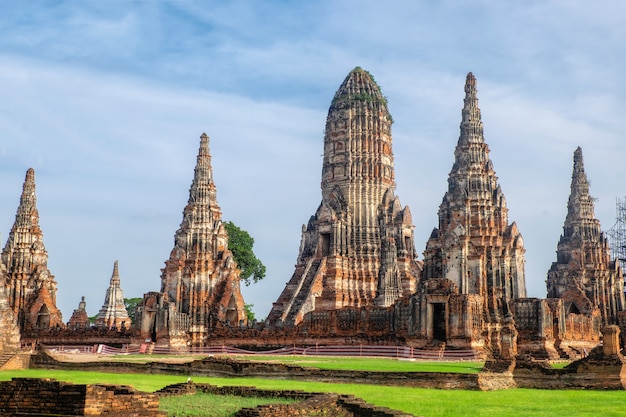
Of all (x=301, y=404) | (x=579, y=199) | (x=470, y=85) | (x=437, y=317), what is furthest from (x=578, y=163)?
(x=301, y=404)

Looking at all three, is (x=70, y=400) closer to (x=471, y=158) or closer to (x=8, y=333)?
(x=8, y=333)

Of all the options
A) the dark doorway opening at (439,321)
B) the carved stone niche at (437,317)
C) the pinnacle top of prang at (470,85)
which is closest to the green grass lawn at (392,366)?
the carved stone niche at (437,317)

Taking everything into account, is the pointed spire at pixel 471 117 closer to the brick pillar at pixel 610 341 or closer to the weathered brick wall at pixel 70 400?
the brick pillar at pixel 610 341

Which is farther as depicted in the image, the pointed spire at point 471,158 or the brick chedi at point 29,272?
the brick chedi at point 29,272

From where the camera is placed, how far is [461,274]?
150 feet

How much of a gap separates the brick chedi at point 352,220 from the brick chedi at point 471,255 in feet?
22.0

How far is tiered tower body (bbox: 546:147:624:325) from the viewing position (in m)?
59.8

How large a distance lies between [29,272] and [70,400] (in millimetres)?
50071

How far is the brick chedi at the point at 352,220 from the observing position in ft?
178

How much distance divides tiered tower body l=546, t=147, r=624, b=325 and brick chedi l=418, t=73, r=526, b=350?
11452 millimetres

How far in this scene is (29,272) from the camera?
193 ft

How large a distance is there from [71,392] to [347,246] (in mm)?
45647

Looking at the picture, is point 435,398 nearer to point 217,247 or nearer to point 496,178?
point 496,178

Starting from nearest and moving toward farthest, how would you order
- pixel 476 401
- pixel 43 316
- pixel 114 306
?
pixel 476 401
pixel 43 316
pixel 114 306
